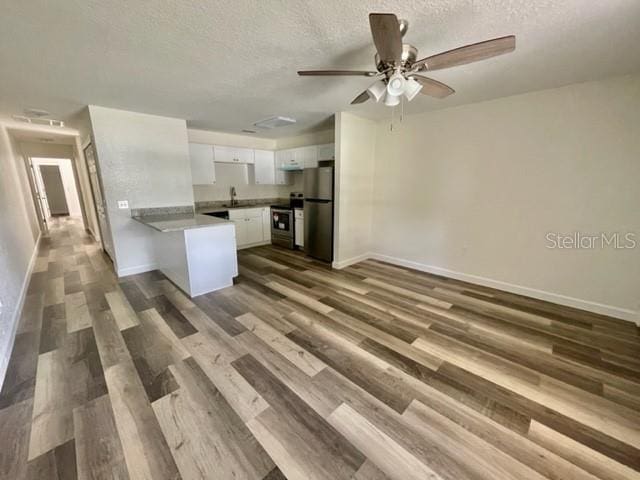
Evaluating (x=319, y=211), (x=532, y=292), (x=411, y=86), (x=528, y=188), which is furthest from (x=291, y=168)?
(x=532, y=292)

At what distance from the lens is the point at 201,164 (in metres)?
4.76

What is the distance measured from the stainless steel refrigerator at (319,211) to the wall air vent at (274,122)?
33.2 inches

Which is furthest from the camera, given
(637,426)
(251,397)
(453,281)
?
(453,281)

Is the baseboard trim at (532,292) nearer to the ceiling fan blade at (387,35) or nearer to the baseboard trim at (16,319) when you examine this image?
the ceiling fan blade at (387,35)

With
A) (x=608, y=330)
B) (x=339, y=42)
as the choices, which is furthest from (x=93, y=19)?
(x=608, y=330)

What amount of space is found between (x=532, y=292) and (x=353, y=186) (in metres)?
2.87

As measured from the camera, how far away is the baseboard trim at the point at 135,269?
12.4 ft

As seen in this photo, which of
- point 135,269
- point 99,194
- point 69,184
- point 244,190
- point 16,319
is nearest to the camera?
point 16,319

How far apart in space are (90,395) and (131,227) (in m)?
2.80

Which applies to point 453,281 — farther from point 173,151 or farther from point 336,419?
point 173,151

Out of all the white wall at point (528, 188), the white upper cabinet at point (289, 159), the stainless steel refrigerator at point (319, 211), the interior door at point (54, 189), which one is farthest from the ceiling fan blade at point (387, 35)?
the interior door at point (54, 189)

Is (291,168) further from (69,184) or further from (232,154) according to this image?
(69,184)

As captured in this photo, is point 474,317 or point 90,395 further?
point 474,317

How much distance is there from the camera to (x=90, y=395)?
1.70m
